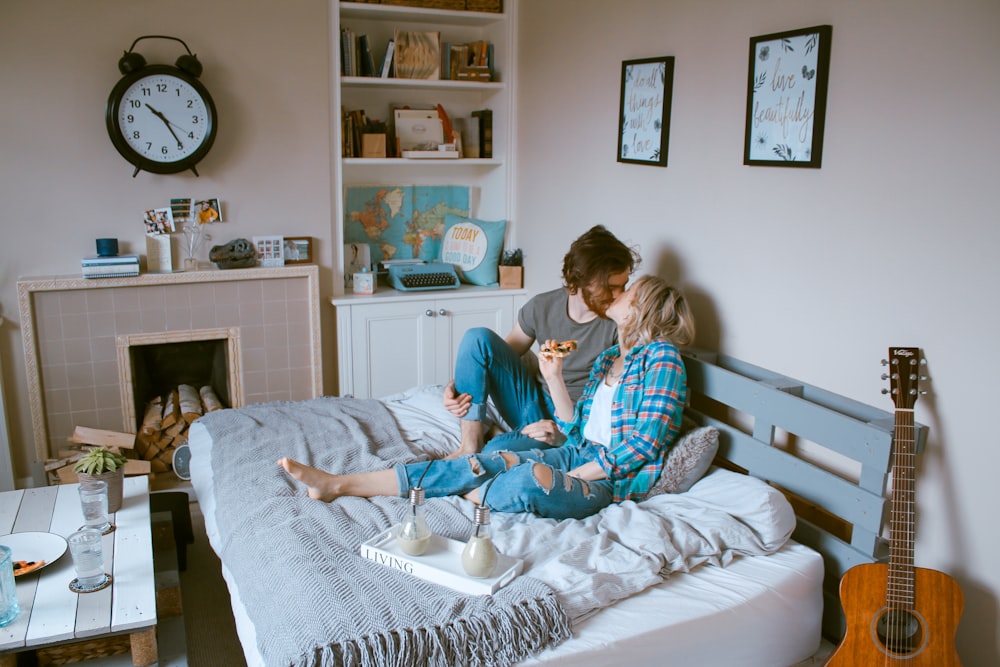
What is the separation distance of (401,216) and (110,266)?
1.46 metres

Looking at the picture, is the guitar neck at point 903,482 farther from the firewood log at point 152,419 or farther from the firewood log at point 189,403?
the firewood log at point 152,419

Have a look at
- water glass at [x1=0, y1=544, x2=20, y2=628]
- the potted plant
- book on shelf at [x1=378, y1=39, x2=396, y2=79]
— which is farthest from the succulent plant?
book on shelf at [x1=378, y1=39, x2=396, y2=79]

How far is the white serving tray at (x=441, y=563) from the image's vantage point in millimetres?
1854

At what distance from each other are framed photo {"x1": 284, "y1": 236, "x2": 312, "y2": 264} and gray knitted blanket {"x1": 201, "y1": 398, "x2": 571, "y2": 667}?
1.29m

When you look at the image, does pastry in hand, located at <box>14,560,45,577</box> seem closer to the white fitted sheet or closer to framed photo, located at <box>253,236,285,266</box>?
the white fitted sheet

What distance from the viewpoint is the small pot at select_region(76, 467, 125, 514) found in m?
2.36

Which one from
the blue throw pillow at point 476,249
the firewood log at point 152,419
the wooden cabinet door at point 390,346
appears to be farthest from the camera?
the blue throw pillow at point 476,249

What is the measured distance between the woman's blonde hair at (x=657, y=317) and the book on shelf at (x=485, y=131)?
1.91m

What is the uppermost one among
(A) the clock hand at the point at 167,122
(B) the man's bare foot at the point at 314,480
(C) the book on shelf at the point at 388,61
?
(C) the book on shelf at the point at 388,61

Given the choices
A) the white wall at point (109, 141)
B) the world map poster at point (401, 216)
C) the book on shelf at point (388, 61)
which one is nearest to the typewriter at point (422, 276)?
the world map poster at point (401, 216)

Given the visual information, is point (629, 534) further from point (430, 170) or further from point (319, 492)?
point (430, 170)

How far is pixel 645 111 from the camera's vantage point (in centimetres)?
299

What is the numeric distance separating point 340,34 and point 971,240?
2.84 m

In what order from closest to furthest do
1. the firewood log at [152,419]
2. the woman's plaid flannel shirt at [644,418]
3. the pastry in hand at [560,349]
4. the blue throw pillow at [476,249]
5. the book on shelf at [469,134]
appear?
the woman's plaid flannel shirt at [644,418] < the pastry in hand at [560,349] < the firewood log at [152,419] < the blue throw pillow at [476,249] < the book on shelf at [469,134]
